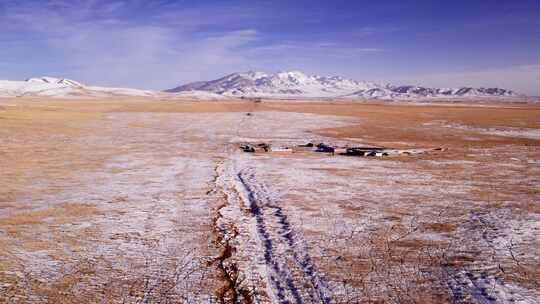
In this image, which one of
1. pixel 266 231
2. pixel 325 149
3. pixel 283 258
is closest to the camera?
pixel 283 258

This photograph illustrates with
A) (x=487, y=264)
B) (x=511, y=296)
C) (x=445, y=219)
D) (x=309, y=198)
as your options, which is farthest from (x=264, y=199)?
(x=511, y=296)

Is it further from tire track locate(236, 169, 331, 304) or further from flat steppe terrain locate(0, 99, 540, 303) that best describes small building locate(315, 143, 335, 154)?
tire track locate(236, 169, 331, 304)

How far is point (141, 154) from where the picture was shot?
73.3 ft

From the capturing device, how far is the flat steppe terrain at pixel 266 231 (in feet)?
23.6

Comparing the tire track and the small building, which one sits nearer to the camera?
the tire track

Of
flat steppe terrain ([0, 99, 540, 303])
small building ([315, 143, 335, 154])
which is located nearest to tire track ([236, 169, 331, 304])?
flat steppe terrain ([0, 99, 540, 303])

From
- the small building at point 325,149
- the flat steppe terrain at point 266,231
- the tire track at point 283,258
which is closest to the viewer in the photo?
the tire track at point 283,258

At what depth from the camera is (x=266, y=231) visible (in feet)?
33.4

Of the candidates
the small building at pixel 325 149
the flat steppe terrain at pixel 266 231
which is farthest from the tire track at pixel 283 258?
the small building at pixel 325 149

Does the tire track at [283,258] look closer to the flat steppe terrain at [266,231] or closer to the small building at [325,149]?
the flat steppe terrain at [266,231]

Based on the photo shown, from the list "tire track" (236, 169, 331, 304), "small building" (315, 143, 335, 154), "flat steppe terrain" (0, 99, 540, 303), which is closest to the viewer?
"tire track" (236, 169, 331, 304)

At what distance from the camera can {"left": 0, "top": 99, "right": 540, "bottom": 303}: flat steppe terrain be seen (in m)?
7.21

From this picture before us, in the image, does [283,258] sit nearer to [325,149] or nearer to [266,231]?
[266,231]

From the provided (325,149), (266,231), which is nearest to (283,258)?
(266,231)
